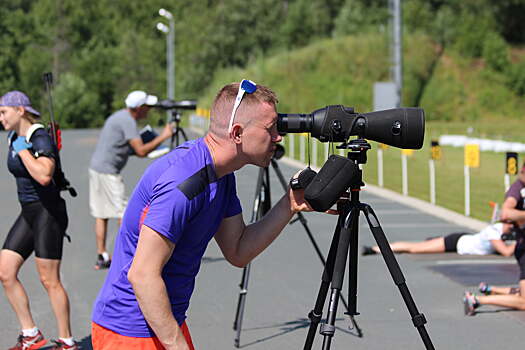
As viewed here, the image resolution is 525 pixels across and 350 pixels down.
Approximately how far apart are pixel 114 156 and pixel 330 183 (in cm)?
751

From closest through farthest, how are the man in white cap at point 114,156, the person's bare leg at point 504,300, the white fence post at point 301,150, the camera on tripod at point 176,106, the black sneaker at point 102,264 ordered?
the person's bare leg at point 504,300 < the camera on tripod at point 176,106 < the black sneaker at point 102,264 < the man in white cap at point 114,156 < the white fence post at point 301,150

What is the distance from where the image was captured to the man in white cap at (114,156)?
10414 millimetres

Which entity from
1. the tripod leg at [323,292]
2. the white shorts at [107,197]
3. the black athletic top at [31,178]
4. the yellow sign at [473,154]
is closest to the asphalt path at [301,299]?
the white shorts at [107,197]

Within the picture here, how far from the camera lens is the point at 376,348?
690 centimetres

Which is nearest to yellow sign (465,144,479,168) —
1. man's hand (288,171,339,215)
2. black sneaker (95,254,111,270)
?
black sneaker (95,254,111,270)

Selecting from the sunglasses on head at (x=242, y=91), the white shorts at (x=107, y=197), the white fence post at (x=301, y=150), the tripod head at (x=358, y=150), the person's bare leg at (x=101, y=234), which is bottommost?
the white fence post at (x=301, y=150)

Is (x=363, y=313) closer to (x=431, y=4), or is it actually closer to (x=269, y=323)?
(x=269, y=323)

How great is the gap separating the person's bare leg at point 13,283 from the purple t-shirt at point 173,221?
3145 millimetres

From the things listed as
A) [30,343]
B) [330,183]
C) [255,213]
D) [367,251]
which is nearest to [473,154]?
[367,251]

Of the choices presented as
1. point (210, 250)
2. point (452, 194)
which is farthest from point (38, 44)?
point (210, 250)

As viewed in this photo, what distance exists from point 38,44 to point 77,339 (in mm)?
82682

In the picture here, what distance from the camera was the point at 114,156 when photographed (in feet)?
35.3

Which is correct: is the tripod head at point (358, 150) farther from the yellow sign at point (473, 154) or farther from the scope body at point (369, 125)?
the yellow sign at point (473, 154)

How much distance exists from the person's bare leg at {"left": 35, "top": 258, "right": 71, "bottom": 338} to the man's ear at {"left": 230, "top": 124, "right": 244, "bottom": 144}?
345 centimetres
